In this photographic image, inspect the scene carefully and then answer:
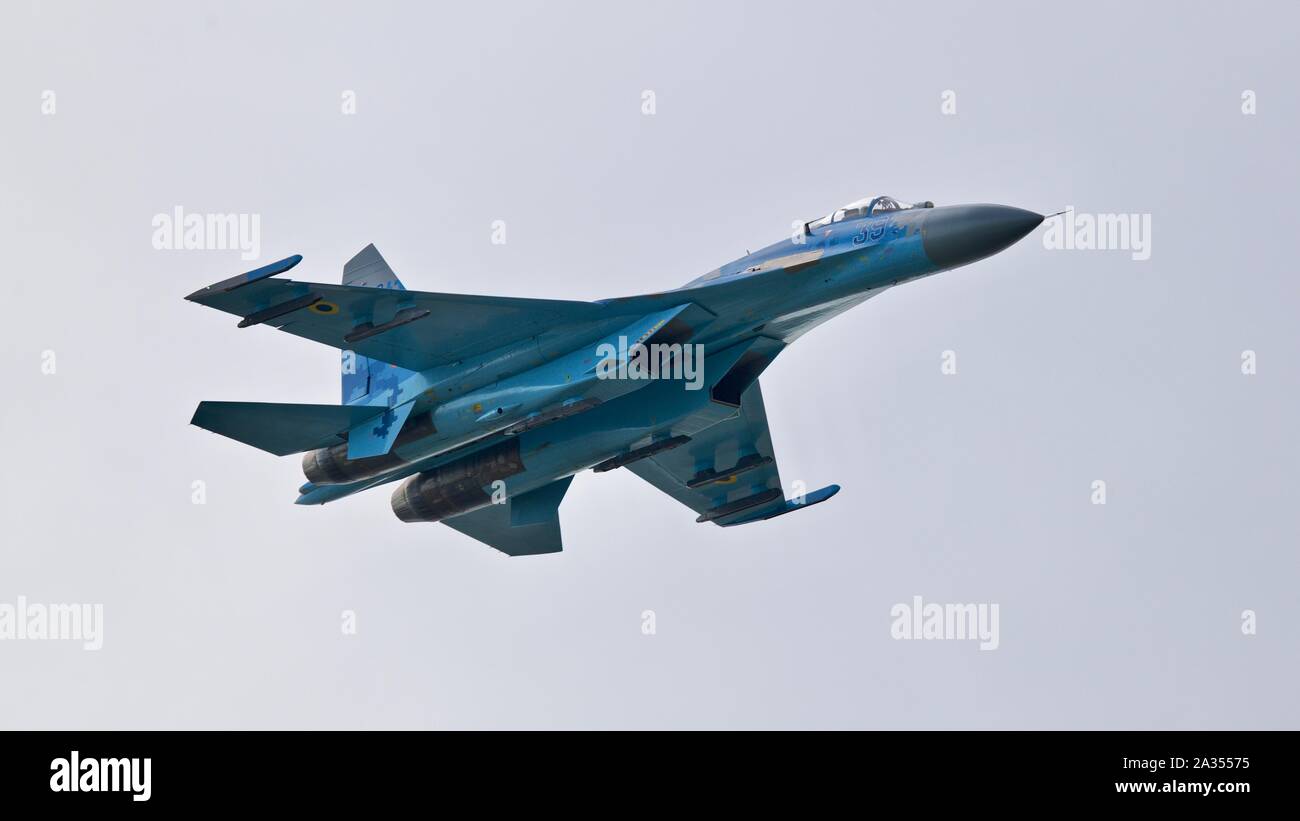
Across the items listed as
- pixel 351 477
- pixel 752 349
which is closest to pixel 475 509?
pixel 351 477

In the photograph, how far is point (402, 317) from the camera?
3231 cm

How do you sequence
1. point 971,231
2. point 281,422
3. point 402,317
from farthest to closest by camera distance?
point 281,422, point 402,317, point 971,231

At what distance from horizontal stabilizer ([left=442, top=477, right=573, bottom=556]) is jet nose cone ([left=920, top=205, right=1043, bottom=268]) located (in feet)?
33.7

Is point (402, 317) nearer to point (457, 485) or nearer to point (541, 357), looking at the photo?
point (541, 357)

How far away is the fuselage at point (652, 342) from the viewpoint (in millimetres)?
30938

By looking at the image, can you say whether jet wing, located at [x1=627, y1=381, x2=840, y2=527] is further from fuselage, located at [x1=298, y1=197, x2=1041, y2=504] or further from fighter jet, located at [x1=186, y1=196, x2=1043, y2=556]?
fuselage, located at [x1=298, y1=197, x2=1041, y2=504]

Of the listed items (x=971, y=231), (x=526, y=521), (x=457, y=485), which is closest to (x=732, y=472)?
(x=526, y=521)

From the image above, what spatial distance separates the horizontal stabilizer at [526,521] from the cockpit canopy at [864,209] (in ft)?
28.3

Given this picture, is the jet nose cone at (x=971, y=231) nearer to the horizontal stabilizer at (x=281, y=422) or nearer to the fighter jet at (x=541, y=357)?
the fighter jet at (x=541, y=357)

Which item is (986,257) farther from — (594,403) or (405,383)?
(405,383)

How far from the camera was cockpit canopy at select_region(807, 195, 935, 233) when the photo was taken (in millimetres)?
31547

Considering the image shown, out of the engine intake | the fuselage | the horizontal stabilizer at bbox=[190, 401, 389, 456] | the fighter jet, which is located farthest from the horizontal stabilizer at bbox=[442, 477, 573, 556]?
the horizontal stabilizer at bbox=[190, 401, 389, 456]

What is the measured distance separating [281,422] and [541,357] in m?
5.04
